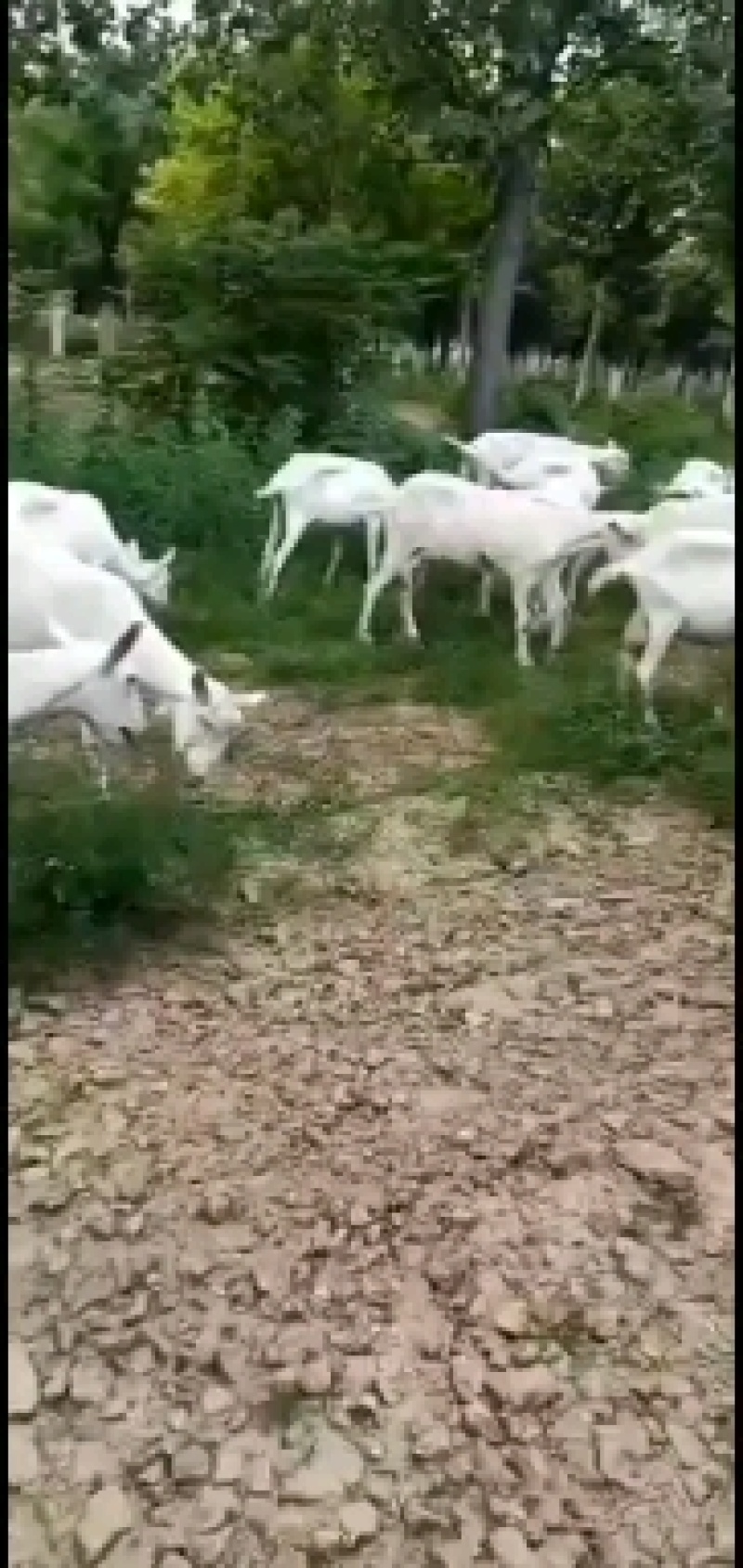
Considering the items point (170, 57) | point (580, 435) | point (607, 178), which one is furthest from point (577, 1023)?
point (607, 178)

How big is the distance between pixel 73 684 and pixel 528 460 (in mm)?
6367

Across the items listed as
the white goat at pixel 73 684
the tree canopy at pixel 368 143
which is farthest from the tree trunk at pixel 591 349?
the white goat at pixel 73 684

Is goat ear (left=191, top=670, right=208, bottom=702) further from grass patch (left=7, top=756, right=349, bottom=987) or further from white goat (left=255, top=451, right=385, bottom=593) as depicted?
white goat (left=255, top=451, right=385, bottom=593)

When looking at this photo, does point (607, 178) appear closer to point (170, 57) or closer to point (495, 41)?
point (495, 41)

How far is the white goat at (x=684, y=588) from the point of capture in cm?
629

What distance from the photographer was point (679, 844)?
18.7ft

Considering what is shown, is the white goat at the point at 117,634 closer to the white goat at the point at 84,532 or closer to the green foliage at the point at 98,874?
the green foliage at the point at 98,874

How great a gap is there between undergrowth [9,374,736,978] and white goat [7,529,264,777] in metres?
0.22

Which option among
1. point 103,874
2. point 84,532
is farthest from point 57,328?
point 103,874

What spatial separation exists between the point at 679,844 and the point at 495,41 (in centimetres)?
1017

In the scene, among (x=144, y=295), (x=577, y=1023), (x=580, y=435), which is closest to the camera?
(x=577, y=1023)

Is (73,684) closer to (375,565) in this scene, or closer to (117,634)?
(117,634)

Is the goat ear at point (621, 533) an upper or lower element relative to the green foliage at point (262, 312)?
lower

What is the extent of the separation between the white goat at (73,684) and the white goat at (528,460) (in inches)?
200
